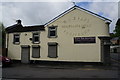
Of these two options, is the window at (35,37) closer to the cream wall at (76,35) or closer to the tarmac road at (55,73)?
the cream wall at (76,35)

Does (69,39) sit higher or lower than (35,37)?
lower

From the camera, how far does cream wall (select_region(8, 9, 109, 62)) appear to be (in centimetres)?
2009

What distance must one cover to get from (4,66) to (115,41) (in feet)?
167

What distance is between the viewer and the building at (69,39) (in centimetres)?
2005

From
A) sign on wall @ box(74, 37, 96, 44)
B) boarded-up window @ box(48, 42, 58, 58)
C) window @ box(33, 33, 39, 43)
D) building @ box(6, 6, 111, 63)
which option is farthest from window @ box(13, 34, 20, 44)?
sign on wall @ box(74, 37, 96, 44)

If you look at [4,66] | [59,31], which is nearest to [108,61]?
[59,31]

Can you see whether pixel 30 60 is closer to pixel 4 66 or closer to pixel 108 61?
pixel 4 66

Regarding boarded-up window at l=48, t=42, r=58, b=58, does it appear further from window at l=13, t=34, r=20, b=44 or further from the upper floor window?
window at l=13, t=34, r=20, b=44

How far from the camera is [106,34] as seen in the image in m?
20.0

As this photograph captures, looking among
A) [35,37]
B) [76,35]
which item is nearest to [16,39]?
[35,37]

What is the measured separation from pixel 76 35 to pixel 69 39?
3.13 ft

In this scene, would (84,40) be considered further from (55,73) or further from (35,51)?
(55,73)

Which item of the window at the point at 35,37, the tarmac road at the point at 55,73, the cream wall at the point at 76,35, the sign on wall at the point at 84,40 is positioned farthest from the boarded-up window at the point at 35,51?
the tarmac road at the point at 55,73

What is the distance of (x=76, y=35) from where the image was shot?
20.8 metres
